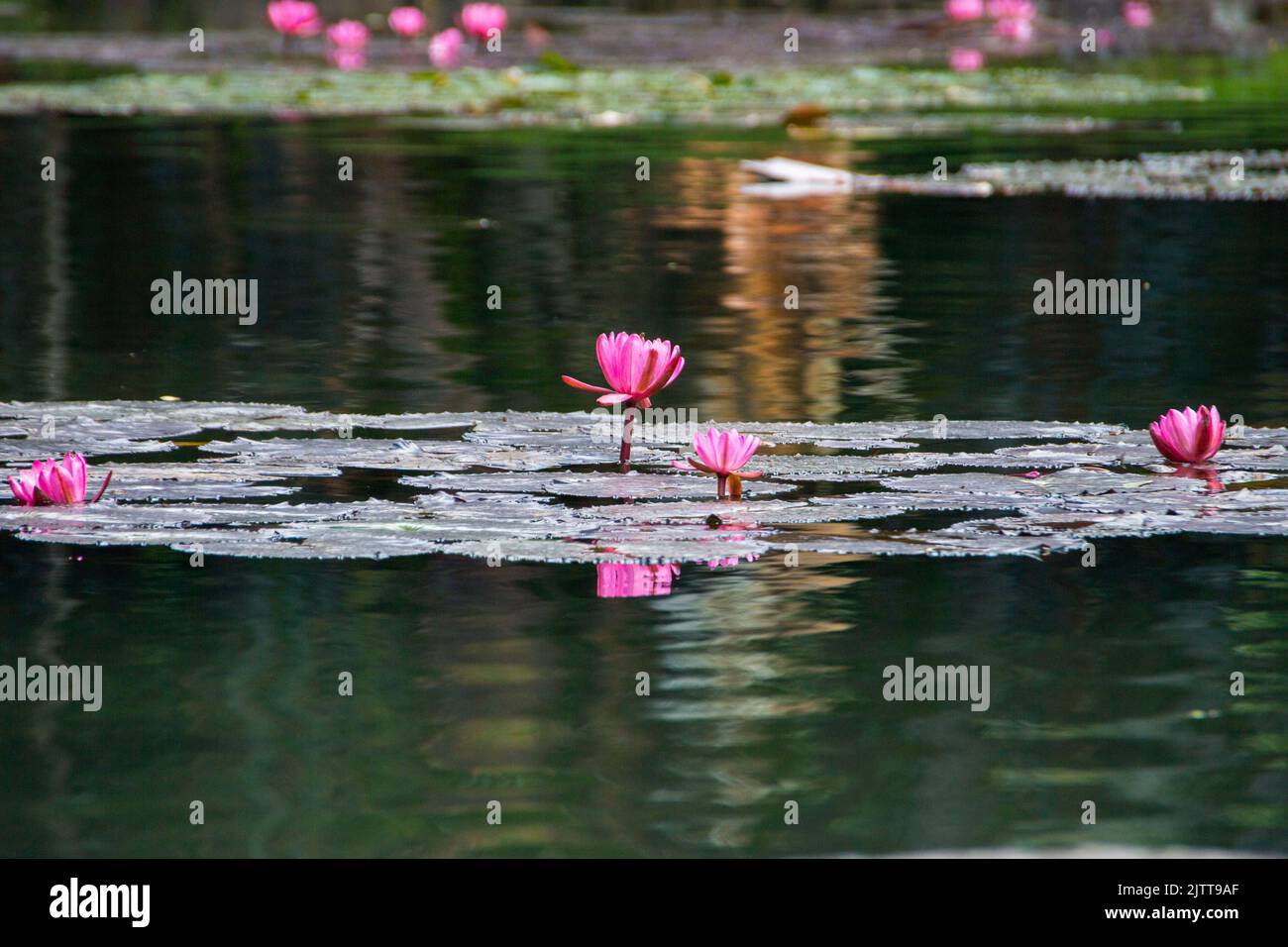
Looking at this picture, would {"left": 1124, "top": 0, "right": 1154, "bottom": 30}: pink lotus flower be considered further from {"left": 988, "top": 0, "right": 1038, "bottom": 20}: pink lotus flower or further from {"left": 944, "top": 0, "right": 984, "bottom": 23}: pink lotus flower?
{"left": 944, "top": 0, "right": 984, "bottom": 23}: pink lotus flower

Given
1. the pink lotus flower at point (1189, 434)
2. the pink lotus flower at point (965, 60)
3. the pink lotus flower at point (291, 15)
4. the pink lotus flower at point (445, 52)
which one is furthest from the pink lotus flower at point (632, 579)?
the pink lotus flower at point (291, 15)

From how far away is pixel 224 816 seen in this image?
3.51 metres

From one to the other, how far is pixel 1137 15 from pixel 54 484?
26.1 metres

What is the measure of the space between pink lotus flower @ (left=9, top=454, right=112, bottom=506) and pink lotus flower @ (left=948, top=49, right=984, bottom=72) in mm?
18956

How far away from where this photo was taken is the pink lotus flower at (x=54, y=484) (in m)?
5.22

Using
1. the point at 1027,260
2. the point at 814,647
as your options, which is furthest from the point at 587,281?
the point at 814,647

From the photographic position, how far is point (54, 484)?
5.26 meters

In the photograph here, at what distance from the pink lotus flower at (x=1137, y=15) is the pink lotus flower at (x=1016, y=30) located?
1.97 m

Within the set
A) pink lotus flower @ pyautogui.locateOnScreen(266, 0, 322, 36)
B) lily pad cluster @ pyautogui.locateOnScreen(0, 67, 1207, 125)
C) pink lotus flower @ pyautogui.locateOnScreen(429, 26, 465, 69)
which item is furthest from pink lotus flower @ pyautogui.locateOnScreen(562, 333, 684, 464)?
pink lotus flower @ pyautogui.locateOnScreen(266, 0, 322, 36)

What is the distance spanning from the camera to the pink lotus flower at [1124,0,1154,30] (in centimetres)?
2941

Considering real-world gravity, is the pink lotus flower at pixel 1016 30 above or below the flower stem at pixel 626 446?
above

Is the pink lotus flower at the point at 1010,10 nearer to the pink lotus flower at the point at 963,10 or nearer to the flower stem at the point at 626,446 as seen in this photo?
the pink lotus flower at the point at 963,10

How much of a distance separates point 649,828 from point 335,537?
170 centimetres
